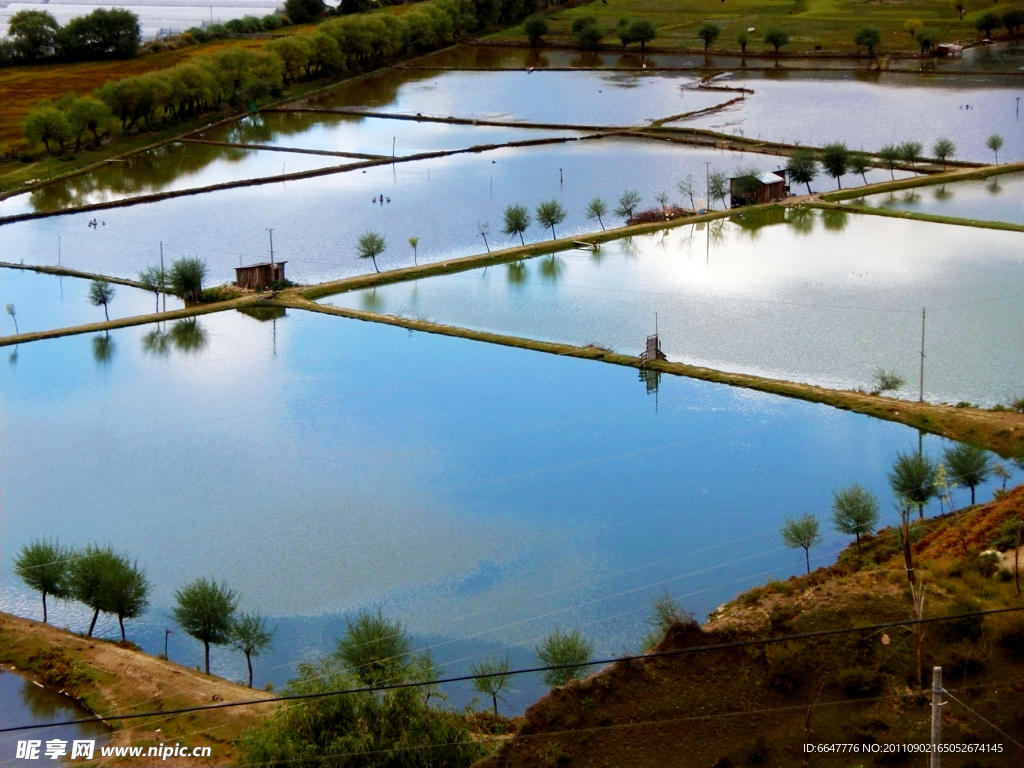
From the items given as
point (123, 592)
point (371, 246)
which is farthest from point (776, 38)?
point (123, 592)

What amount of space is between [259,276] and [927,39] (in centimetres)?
3230

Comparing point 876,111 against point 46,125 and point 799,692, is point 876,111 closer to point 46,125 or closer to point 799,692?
point 46,125

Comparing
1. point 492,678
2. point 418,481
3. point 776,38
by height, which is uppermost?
point 776,38

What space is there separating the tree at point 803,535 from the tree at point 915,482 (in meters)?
1.22

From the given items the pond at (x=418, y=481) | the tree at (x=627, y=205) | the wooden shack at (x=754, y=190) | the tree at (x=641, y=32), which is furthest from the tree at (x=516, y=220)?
the tree at (x=641, y=32)

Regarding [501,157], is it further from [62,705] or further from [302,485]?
[62,705]

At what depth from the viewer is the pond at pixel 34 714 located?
11695mm

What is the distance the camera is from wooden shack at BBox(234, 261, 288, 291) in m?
24.8

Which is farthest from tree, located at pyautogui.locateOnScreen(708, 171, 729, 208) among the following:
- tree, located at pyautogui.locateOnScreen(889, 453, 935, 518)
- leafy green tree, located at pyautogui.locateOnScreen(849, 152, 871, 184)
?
tree, located at pyautogui.locateOnScreen(889, 453, 935, 518)

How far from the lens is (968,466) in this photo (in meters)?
15.3

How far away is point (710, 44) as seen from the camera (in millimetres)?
51188

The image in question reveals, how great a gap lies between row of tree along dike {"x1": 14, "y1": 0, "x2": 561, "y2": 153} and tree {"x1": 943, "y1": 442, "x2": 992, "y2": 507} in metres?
29.6

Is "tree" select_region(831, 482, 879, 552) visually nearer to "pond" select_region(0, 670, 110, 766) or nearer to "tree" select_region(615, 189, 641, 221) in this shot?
"pond" select_region(0, 670, 110, 766)

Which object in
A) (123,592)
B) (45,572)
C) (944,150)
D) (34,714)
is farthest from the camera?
(944,150)
